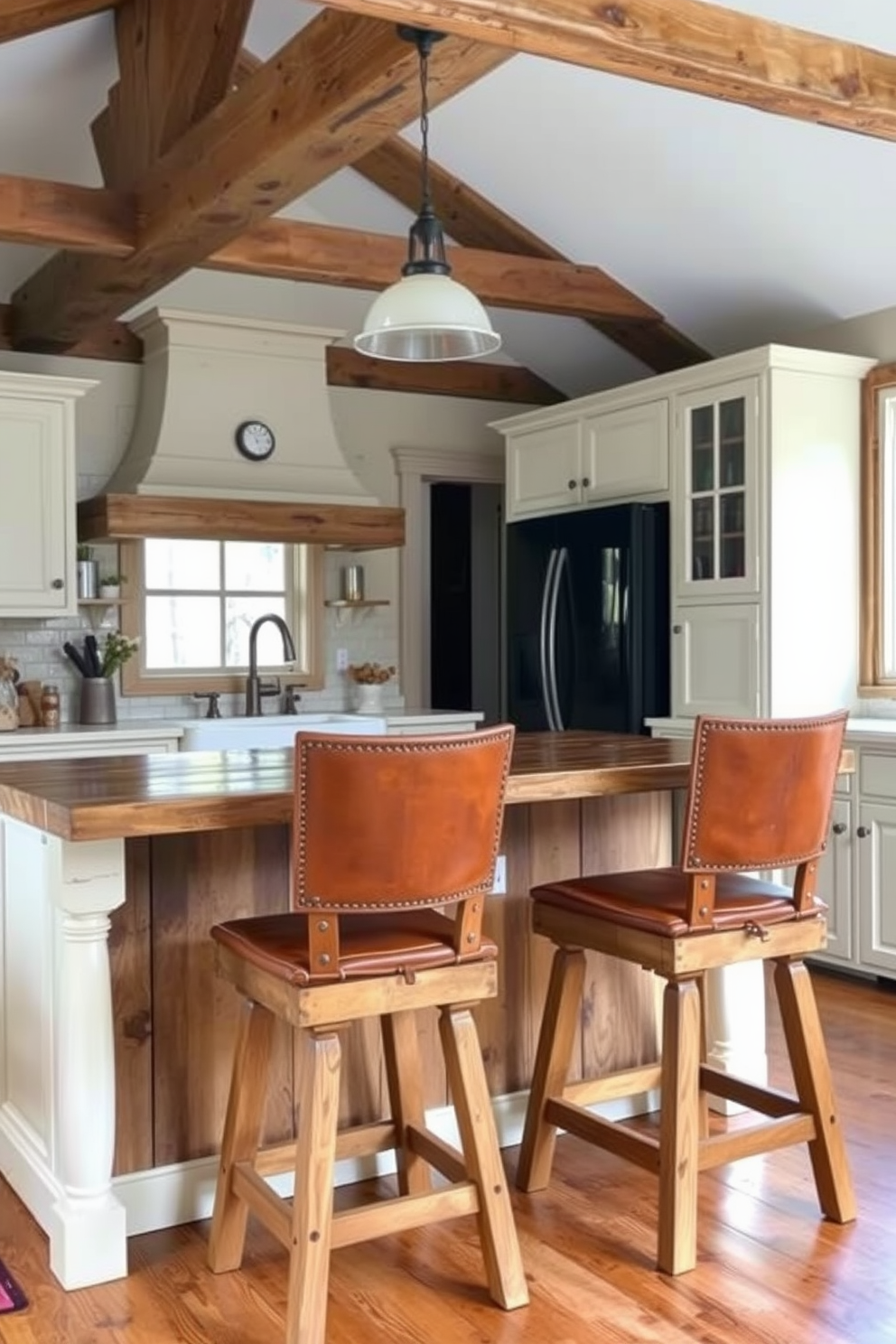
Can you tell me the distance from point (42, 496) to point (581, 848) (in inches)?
110

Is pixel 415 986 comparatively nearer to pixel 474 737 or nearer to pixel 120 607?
pixel 474 737

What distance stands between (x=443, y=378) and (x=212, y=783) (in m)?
4.15

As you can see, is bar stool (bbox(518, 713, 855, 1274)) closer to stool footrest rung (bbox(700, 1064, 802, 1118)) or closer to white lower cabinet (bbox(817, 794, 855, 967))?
stool footrest rung (bbox(700, 1064, 802, 1118))

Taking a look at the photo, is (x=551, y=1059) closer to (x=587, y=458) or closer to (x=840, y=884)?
(x=840, y=884)

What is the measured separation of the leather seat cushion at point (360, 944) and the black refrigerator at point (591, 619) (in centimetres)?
276

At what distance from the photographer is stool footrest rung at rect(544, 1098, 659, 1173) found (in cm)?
243

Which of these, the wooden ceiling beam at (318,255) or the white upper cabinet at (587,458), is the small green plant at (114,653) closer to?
the wooden ceiling beam at (318,255)

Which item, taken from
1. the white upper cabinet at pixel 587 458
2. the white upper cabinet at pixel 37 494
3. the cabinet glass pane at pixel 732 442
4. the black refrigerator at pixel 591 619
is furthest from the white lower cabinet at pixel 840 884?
the white upper cabinet at pixel 37 494

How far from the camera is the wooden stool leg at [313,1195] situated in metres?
2.03

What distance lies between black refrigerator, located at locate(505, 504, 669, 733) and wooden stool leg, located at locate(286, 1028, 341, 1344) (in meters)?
3.05

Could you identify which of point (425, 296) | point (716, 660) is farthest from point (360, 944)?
point (716, 660)

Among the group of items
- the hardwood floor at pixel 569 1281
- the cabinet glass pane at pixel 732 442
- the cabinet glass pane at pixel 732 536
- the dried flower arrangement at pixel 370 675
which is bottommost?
the hardwood floor at pixel 569 1281

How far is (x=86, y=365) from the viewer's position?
5.39m

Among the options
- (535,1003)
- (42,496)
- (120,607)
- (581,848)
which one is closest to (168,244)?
(42,496)
